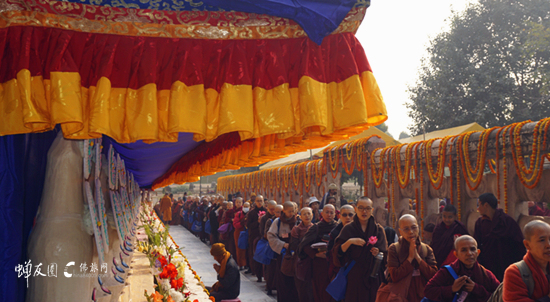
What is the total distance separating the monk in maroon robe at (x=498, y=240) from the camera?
3.99 m

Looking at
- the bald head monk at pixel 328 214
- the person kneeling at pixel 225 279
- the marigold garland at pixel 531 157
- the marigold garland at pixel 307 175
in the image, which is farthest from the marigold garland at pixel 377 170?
the person kneeling at pixel 225 279

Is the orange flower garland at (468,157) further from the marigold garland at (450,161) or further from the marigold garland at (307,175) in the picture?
the marigold garland at (307,175)

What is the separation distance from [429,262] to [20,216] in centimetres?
338

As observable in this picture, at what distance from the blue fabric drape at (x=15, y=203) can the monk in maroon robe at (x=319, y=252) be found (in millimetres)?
3825

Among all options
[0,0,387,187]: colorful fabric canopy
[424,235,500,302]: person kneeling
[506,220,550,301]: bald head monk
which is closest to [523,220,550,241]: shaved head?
[506,220,550,301]: bald head monk

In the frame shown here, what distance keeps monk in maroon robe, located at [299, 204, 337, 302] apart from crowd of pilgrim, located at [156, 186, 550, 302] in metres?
0.01

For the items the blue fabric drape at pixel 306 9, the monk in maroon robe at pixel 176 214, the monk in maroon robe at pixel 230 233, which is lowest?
the monk in maroon robe at pixel 176 214

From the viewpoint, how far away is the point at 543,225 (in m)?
2.62

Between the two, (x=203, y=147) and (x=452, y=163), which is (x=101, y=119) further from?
(x=452, y=163)

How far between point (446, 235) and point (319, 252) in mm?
1567

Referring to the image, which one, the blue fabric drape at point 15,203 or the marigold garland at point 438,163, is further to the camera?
the marigold garland at point 438,163

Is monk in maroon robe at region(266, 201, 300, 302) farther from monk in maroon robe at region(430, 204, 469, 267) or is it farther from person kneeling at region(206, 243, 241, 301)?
monk in maroon robe at region(430, 204, 469, 267)

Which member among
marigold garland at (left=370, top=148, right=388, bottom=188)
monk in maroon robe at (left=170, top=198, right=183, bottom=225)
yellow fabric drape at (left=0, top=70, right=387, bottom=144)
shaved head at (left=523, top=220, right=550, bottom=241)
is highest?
yellow fabric drape at (left=0, top=70, right=387, bottom=144)

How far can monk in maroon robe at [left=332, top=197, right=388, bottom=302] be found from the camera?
4.37 m
